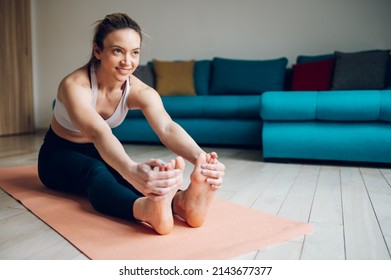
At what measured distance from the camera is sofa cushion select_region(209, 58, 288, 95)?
3.80 metres

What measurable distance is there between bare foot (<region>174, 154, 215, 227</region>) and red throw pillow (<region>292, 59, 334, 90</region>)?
8.32 ft

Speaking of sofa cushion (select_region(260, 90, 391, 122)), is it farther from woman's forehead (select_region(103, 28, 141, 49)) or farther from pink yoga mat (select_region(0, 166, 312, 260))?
woman's forehead (select_region(103, 28, 141, 49))

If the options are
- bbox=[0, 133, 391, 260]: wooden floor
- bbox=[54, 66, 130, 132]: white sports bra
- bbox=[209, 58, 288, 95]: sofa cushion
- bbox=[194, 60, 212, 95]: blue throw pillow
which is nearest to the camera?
bbox=[0, 133, 391, 260]: wooden floor

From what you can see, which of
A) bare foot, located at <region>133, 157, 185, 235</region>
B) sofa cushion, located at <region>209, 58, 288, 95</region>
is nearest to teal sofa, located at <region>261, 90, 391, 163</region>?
sofa cushion, located at <region>209, 58, 288, 95</region>

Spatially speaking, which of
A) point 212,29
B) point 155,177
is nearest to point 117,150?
point 155,177

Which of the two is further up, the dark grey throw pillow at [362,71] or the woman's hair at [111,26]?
the woman's hair at [111,26]

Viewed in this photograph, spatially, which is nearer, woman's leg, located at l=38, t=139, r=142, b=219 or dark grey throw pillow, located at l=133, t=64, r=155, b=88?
woman's leg, located at l=38, t=139, r=142, b=219

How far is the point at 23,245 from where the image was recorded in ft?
3.77

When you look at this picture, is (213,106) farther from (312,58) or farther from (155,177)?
(155,177)

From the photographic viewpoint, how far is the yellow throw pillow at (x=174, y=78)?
4012 millimetres

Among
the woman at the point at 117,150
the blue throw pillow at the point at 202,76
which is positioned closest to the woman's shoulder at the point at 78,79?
the woman at the point at 117,150

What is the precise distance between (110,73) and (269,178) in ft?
3.89

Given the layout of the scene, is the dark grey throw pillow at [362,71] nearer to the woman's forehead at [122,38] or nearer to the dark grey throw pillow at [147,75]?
the dark grey throw pillow at [147,75]

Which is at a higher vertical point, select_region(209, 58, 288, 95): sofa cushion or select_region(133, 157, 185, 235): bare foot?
select_region(209, 58, 288, 95): sofa cushion
